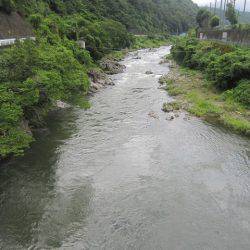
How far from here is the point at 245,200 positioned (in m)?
19.6

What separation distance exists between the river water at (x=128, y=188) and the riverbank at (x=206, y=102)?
1.61 meters

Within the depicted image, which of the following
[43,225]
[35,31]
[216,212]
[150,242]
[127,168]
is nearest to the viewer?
[150,242]

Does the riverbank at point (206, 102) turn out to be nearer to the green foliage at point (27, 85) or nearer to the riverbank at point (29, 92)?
the riverbank at point (29, 92)

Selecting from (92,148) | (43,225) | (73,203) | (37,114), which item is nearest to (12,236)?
(43,225)

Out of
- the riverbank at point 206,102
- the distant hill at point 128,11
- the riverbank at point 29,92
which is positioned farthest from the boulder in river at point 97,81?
the distant hill at point 128,11

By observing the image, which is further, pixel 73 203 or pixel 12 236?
pixel 73 203

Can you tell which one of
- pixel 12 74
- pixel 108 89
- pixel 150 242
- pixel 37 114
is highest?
pixel 12 74

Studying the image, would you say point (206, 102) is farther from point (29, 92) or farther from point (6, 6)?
point (6, 6)

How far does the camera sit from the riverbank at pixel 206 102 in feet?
104

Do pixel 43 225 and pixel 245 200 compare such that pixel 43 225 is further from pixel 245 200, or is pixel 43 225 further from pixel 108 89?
pixel 108 89

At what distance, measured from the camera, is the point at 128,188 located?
811 inches

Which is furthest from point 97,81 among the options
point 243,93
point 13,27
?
point 243,93

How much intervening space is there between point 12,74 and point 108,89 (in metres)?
22.7

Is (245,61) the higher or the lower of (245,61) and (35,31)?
the lower
